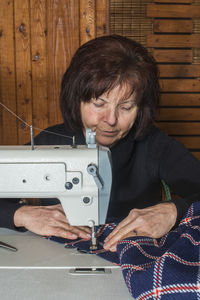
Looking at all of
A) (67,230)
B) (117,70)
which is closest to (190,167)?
(117,70)

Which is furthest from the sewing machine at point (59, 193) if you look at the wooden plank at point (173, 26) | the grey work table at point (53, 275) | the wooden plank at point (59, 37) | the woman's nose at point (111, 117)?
the wooden plank at point (173, 26)

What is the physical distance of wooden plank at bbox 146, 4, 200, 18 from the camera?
272 centimetres

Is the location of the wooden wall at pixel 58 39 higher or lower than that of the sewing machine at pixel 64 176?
higher

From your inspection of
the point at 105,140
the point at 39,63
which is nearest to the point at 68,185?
the point at 105,140

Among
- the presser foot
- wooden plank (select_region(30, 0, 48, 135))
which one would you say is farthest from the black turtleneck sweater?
wooden plank (select_region(30, 0, 48, 135))

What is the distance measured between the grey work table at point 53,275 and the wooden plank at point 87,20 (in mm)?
1823

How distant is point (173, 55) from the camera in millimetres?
2816

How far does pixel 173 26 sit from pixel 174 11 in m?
0.11

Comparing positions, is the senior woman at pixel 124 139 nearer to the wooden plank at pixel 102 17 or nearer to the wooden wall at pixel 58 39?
the wooden wall at pixel 58 39

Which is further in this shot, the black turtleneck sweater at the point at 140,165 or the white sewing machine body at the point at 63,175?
the black turtleneck sweater at the point at 140,165

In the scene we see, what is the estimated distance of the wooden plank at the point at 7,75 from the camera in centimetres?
253

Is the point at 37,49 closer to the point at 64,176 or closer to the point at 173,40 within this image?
the point at 173,40

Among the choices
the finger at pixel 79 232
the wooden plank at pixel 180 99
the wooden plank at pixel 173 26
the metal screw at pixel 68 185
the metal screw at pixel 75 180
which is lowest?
the finger at pixel 79 232

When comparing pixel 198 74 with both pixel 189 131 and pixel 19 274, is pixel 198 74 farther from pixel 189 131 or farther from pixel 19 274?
pixel 19 274
